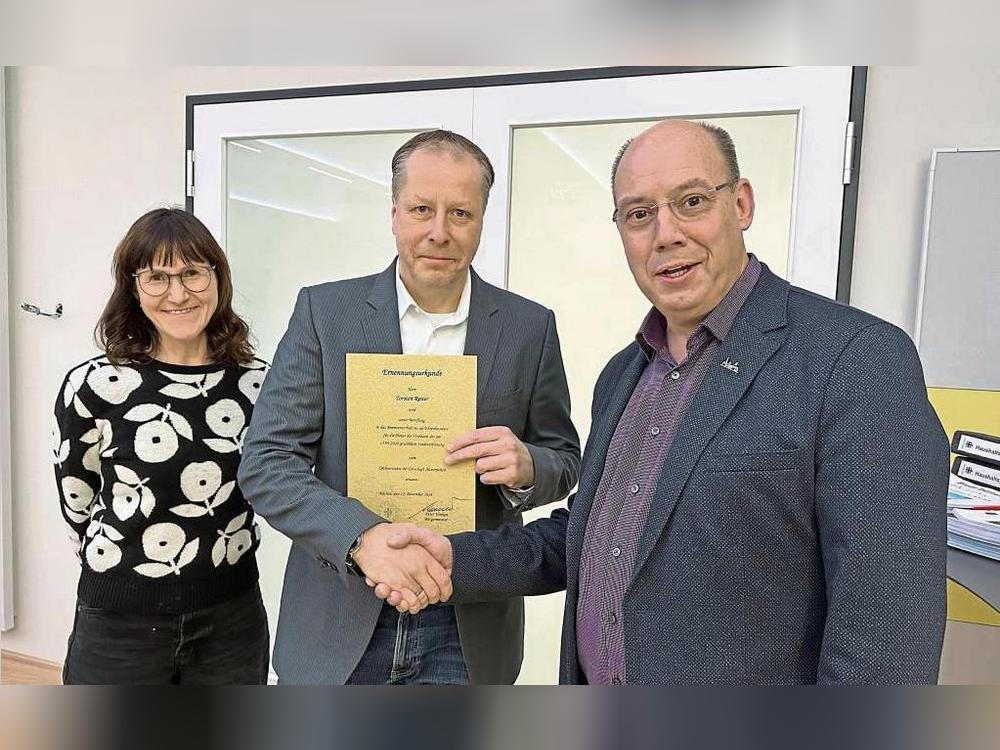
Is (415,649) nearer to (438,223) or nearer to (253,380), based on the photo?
(253,380)

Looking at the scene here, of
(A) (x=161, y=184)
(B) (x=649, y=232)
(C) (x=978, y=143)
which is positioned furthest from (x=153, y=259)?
(C) (x=978, y=143)

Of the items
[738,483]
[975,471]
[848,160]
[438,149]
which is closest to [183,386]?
[438,149]

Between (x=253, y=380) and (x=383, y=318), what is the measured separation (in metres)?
0.15

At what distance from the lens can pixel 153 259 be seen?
2.11ft

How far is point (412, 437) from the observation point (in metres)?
0.71

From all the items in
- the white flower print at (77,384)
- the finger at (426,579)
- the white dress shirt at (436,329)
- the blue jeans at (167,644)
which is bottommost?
the blue jeans at (167,644)

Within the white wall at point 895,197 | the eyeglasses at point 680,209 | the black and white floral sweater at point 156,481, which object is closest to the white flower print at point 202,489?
the black and white floral sweater at point 156,481

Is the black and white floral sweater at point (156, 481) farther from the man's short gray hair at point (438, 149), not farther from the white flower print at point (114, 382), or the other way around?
the man's short gray hair at point (438, 149)

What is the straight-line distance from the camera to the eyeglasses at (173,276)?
2.02 ft

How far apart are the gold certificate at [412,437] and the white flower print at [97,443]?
0.69ft

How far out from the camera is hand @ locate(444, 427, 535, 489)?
710 millimetres

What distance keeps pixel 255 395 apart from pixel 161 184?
0.25 metres

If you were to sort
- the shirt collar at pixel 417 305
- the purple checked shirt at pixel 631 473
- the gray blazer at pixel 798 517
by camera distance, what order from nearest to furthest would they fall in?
the gray blazer at pixel 798 517 < the purple checked shirt at pixel 631 473 < the shirt collar at pixel 417 305
